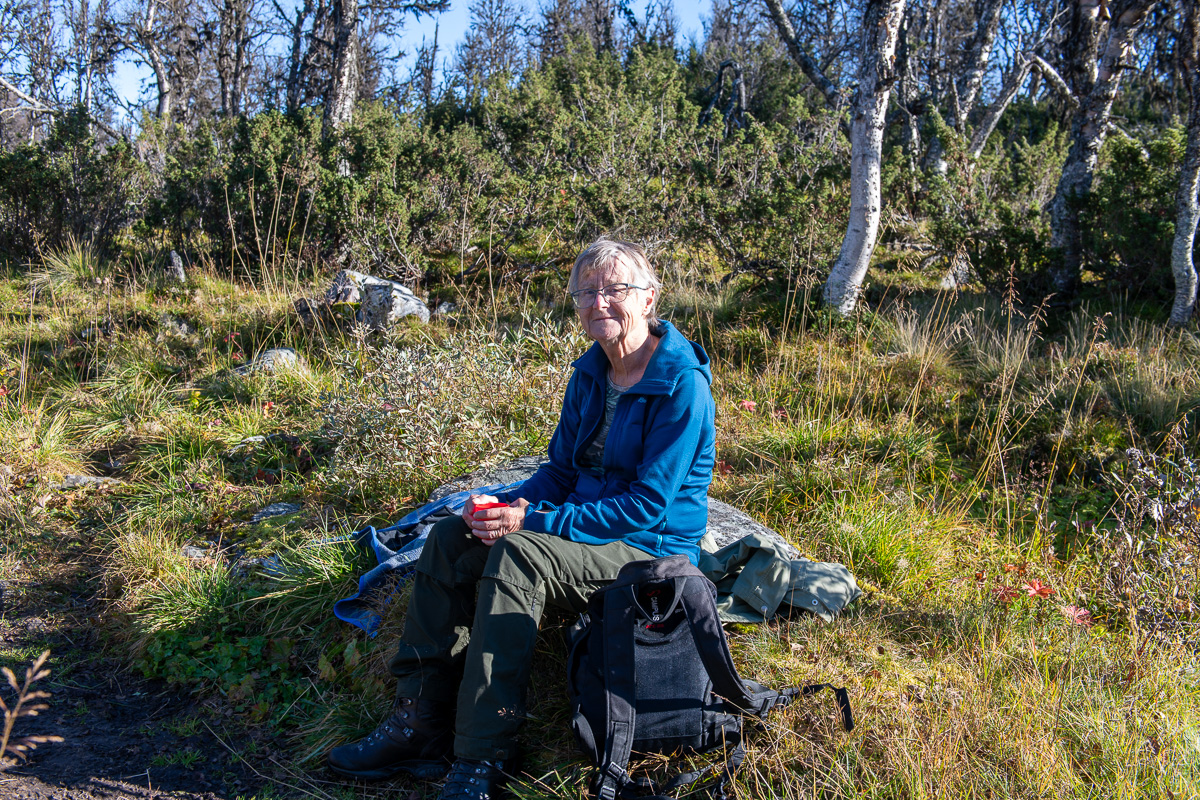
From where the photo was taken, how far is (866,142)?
6.04 m

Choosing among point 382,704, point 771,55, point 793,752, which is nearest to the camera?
point 793,752

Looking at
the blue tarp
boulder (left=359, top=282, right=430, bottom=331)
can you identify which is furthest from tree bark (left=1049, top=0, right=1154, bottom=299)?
the blue tarp

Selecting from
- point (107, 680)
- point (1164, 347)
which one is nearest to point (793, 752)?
point (107, 680)

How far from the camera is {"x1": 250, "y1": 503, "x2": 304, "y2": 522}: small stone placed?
3936 millimetres

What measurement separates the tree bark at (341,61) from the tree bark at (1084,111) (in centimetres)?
725

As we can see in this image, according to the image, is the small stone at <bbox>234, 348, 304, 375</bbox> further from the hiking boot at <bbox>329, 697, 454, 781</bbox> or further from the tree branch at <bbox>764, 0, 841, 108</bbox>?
the tree branch at <bbox>764, 0, 841, 108</bbox>

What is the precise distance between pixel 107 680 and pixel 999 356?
223 inches

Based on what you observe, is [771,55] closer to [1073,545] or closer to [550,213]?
[550,213]

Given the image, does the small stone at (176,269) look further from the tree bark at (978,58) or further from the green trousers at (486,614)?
the tree bark at (978,58)

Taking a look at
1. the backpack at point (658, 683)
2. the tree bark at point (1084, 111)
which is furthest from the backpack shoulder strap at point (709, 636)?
the tree bark at point (1084, 111)

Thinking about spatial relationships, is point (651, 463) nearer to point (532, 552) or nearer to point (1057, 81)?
point (532, 552)

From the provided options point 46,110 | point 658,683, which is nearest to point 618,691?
point 658,683

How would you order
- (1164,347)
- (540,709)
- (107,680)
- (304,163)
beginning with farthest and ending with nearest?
(304,163) → (1164,347) → (107,680) → (540,709)

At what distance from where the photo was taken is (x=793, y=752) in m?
2.20
